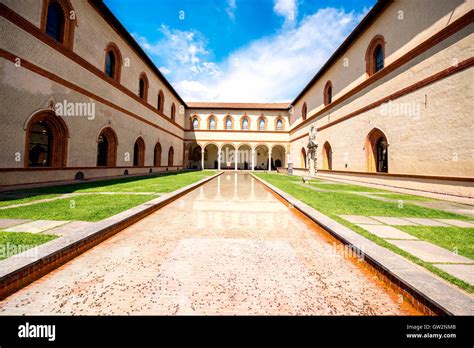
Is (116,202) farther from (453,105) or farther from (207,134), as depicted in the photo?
(207,134)

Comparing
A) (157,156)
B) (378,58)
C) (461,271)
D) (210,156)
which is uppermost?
(378,58)

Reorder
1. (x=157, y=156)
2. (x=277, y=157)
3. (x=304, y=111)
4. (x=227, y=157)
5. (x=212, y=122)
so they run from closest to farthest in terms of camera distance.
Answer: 1. (x=157, y=156)
2. (x=304, y=111)
3. (x=212, y=122)
4. (x=227, y=157)
5. (x=277, y=157)

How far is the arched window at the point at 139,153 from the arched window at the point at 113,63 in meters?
4.94

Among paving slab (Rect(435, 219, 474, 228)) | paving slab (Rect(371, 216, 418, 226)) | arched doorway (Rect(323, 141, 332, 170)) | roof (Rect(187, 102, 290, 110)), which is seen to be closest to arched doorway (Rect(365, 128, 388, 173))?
arched doorway (Rect(323, 141, 332, 170))

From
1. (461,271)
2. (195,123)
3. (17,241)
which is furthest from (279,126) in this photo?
(17,241)

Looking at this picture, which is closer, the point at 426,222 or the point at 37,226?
the point at 37,226

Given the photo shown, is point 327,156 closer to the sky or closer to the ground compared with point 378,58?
closer to the ground

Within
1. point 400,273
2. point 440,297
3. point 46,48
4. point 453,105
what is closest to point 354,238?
point 400,273

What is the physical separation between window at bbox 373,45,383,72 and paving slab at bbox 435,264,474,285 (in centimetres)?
1386

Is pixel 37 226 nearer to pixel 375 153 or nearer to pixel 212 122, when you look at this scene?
pixel 375 153

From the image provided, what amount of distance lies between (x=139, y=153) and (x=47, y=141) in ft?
25.7

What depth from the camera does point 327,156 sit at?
1845 cm

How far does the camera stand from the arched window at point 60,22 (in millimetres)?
8938
